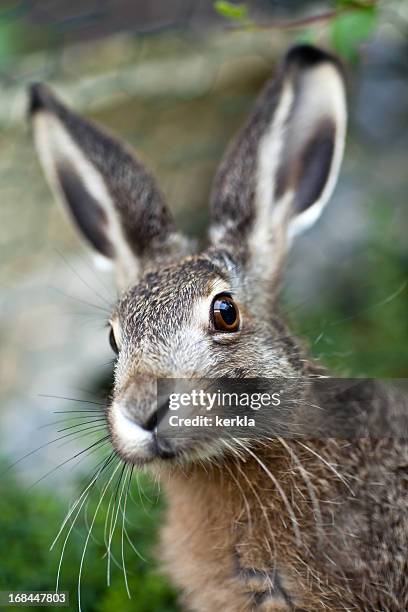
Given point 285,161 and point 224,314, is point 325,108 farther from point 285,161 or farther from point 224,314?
point 224,314

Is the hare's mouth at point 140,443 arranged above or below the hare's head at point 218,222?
below

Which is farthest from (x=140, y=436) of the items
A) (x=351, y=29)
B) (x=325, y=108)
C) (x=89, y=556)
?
(x=351, y=29)

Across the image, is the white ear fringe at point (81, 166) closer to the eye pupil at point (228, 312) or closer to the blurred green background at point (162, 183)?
the blurred green background at point (162, 183)

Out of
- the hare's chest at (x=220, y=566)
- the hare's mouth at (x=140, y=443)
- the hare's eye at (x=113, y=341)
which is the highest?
the hare's eye at (x=113, y=341)

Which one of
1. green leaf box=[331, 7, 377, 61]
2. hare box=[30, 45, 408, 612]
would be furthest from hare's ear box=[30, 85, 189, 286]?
green leaf box=[331, 7, 377, 61]

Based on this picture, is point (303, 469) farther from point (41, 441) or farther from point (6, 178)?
point (6, 178)

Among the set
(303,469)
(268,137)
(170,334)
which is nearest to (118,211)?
(268,137)

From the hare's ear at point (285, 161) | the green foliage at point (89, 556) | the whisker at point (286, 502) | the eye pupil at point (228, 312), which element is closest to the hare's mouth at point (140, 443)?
the whisker at point (286, 502)
